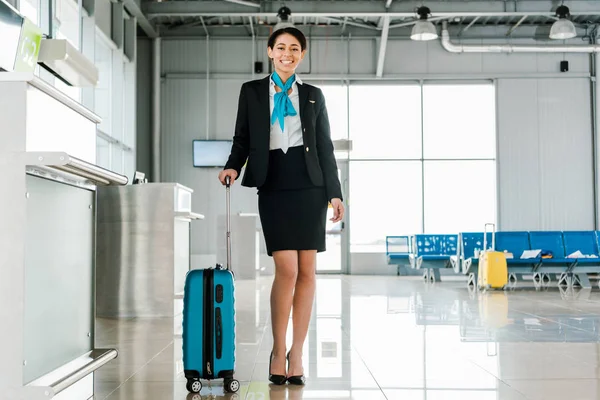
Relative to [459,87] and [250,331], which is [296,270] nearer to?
[250,331]

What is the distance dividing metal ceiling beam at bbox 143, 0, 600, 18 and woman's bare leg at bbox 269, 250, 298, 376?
1061 cm

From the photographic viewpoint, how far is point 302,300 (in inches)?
117

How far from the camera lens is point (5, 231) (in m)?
1.83

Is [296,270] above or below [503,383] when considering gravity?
above

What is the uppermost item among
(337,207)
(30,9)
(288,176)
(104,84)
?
(30,9)

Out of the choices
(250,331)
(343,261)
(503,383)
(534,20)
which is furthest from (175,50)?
(503,383)

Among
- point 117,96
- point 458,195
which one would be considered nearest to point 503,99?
point 458,195

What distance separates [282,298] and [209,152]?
1209 cm

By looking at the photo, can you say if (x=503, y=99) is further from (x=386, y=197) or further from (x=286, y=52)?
(x=286, y=52)

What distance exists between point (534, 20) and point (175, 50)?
780 cm

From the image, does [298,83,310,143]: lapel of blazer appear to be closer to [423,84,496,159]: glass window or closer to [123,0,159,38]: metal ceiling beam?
A: [123,0,159,38]: metal ceiling beam

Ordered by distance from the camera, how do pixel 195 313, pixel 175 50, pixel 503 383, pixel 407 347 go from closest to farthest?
pixel 195 313, pixel 503 383, pixel 407 347, pixel 175 50

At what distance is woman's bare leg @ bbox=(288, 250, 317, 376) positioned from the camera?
2869 mm

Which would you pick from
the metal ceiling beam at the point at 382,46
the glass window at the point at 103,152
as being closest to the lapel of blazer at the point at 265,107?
the glass window at the point at 103,152
